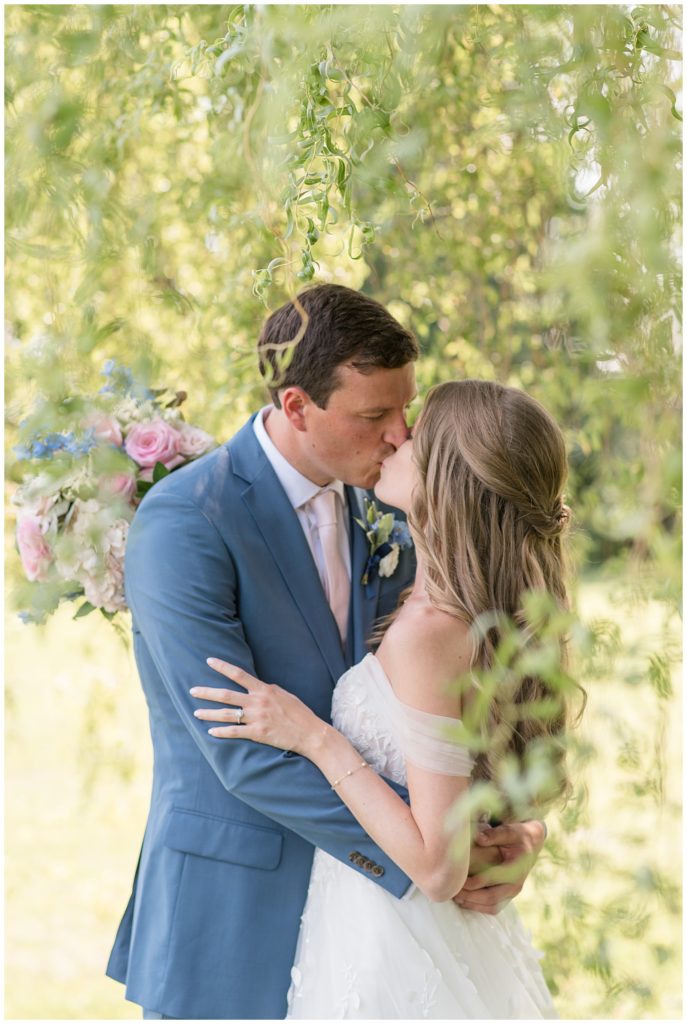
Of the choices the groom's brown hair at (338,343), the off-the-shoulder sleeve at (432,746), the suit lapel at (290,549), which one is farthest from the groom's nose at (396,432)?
the off-the-shoulder sleeve at (432,746)

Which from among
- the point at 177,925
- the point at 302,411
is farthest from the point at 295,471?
the point at 177,925

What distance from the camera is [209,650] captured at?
6.46 ft

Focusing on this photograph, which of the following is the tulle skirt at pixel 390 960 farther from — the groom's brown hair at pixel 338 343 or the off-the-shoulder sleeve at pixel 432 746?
the groom's brown hair at pixel 338 343

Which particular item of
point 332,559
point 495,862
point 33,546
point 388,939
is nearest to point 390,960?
point 388,939

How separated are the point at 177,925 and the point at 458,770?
24.8 inches

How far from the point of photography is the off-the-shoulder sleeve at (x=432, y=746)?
188 cm

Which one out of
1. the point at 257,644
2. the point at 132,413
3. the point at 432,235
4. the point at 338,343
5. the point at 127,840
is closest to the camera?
the point at 257,644

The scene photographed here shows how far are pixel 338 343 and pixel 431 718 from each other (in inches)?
30.9

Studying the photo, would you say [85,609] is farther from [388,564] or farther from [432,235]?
[432,235]

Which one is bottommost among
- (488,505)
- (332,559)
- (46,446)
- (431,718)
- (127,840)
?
(127,840)

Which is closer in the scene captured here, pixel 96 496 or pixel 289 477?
pixel 96 496

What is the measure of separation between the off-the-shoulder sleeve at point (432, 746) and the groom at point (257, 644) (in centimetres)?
17

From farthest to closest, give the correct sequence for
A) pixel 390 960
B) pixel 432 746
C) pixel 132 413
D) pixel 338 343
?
1. pixel 132 413
2. pixel 338 343
3. pixel 390 960
4. pixel 432 746

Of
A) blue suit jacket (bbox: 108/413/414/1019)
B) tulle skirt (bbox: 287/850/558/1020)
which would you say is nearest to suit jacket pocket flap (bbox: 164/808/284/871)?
blue suit jacket (bbox: 108/413/414/1019)
